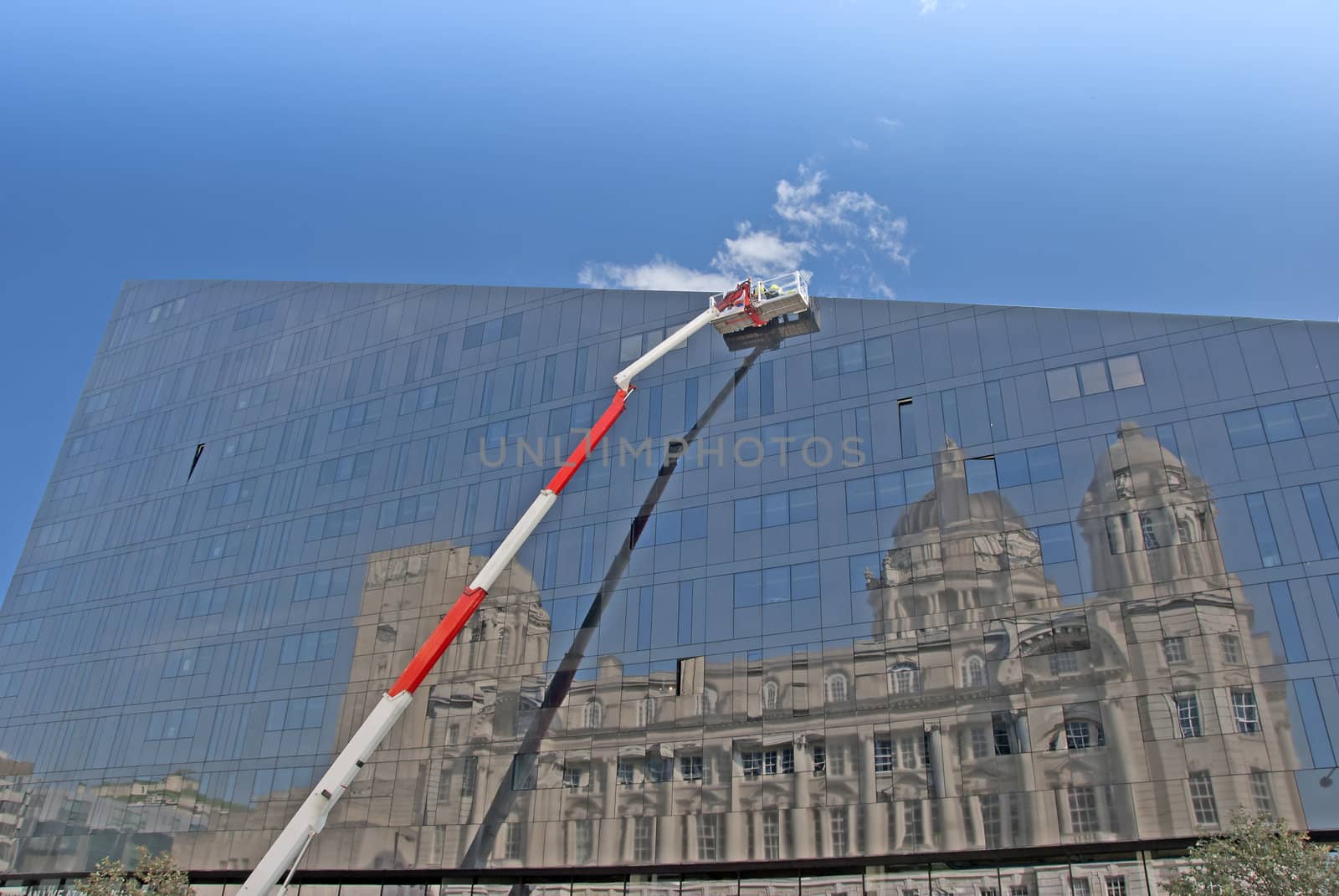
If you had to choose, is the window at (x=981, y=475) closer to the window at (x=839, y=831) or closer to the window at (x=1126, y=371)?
the window at (x=1126, y=371)

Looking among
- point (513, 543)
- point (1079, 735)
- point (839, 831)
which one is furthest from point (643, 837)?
point (1079, 735)

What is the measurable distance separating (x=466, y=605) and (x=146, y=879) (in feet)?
74.5

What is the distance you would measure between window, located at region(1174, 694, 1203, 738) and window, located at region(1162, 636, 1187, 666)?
1.32 metres

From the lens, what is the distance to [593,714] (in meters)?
50.5

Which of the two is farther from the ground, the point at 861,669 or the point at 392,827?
the point at 861,669

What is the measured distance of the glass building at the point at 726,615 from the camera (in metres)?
40.9

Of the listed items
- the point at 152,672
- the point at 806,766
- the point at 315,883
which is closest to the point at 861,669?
the point at 806,766

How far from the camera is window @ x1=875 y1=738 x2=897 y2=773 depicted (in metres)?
43.8

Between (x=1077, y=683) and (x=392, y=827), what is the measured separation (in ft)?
107

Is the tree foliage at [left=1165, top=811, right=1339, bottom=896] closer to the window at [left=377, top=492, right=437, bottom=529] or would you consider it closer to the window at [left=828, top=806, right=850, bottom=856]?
the window at [left=828, top=806, right=850, bottom=856]

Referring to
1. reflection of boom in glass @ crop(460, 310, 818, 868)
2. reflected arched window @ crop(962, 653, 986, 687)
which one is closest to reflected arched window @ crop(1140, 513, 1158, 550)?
reflected arched window @ crop(962, 653, 986, 687)

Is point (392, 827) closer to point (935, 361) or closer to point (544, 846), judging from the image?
point (544, 846)

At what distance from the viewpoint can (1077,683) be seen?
41.8 m

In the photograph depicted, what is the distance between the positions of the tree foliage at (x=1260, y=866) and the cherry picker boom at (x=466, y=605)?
2739cm
